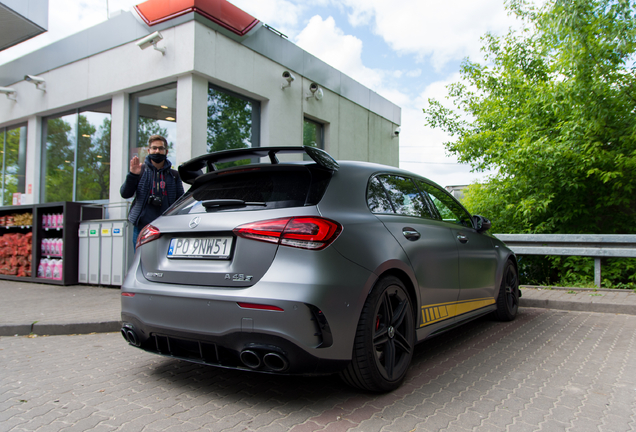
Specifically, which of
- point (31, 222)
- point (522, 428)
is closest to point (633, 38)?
point (522, 428)

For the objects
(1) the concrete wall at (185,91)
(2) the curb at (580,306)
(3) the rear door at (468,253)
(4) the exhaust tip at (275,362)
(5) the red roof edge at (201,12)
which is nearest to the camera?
(4) the exhaust tip at (275,362)

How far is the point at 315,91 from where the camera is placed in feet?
36.7

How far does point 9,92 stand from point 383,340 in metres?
13.6

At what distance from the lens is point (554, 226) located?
8.32m

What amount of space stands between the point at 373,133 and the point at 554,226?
24.1 ft

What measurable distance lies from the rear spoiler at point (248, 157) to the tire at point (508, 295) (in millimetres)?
3229

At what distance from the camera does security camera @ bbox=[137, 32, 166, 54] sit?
26.9ft

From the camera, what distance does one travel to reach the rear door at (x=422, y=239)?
309 cm

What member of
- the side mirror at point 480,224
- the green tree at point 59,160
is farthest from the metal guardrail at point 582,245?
the green tree at point 59,160

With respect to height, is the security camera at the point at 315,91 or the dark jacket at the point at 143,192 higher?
the security camera at the point at 315,91

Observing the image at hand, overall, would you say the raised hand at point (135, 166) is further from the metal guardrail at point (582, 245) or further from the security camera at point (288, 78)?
the metal guardrail at point (582, 245)

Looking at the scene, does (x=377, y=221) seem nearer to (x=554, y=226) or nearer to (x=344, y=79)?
(x=554, y=226)

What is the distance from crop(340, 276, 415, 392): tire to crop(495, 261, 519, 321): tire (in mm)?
2504

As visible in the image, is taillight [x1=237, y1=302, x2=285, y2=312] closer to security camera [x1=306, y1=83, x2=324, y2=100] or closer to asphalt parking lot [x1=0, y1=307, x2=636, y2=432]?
asphalt parking lot [x1=0, y1=307, x2=636, y2=432]
